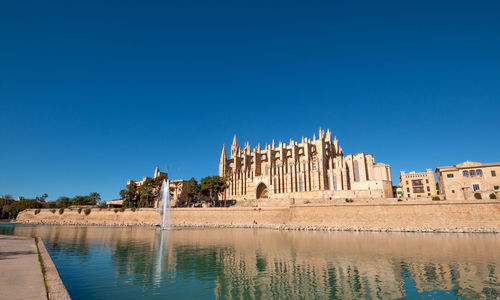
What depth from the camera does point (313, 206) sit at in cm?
3962

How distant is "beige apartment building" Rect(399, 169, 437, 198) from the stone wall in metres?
37.5

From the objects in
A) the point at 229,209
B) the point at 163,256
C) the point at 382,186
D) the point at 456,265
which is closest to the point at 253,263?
the point at 163,256

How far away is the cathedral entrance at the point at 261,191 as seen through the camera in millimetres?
69719

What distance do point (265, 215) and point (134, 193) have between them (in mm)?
38496

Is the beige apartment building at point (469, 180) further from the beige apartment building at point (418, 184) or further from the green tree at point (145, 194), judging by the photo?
the green tree at point (145, 194)

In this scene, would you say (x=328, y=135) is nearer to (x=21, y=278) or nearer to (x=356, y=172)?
(x=356, y=172)

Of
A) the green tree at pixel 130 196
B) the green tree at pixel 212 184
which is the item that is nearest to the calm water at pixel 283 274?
the green tree at pixel 212 184

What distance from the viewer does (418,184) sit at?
217 feet

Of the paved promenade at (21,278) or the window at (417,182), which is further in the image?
the window at (417,182)

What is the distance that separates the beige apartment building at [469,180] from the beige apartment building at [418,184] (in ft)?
95.2

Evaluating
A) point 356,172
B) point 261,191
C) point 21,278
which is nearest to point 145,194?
point 261,191

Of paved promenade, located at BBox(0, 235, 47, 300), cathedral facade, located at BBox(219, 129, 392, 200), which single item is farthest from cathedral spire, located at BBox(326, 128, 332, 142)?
paved promenade, located at BBox(0, 235, 47, 300)

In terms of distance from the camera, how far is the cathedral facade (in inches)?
2270

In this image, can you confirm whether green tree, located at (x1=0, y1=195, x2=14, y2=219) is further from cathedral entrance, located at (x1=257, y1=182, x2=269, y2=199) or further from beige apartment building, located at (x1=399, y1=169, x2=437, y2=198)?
beige apartment building, located at (x1=399, y1=169, x2=437, y2=198)
